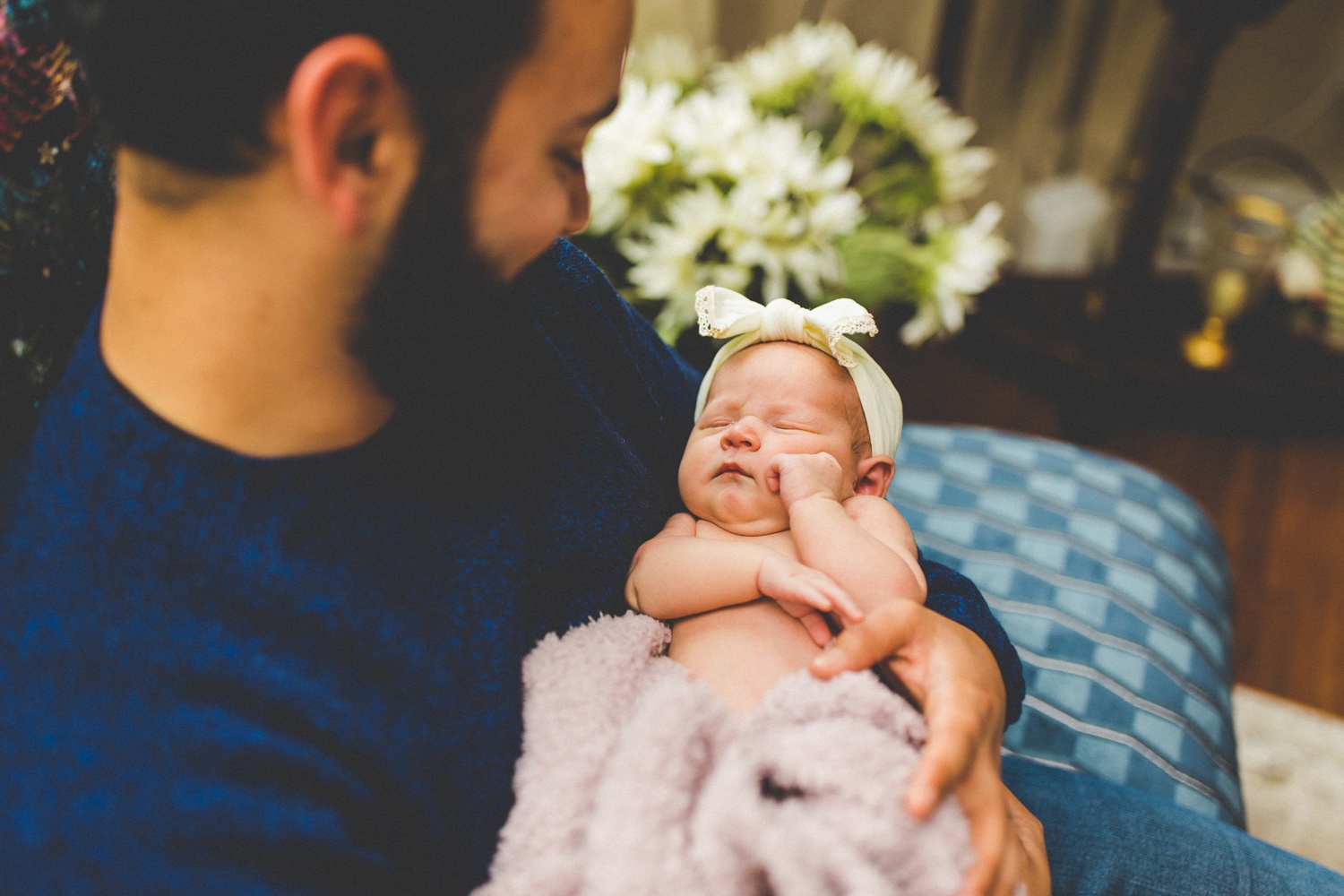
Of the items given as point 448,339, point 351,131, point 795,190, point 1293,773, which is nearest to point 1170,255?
point 1293,773

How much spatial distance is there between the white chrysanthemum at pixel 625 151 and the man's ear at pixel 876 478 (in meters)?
0.43

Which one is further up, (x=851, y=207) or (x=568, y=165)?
(x=851, y=207)

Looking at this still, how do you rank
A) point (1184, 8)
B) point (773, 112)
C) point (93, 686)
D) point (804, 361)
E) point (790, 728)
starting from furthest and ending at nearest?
point (1184, 8), point (773, 112), point (804, 361), point (790, 728), point (93, 686)

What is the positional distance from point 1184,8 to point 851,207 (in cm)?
139

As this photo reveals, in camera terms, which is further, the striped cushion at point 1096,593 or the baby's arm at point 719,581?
the striped cushion at point 1096,593

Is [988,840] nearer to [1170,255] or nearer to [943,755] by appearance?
[943,755]

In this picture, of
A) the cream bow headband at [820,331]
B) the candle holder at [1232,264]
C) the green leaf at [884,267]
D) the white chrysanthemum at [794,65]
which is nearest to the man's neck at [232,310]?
the cream bow headband at [820,331]

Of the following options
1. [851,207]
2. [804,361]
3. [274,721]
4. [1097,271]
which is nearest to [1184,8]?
[1097,271]

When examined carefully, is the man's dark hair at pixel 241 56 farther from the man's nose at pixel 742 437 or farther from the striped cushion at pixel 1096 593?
the striped cushion at pixel 1096 593

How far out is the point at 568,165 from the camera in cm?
61

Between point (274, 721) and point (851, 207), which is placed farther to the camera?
point (851, 207)

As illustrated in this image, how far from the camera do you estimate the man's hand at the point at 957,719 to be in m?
0.61

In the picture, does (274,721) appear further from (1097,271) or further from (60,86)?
(1097,271)

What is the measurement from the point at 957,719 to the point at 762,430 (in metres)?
0.33
